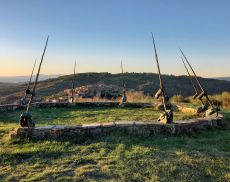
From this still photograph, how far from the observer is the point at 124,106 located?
1844 centimetres

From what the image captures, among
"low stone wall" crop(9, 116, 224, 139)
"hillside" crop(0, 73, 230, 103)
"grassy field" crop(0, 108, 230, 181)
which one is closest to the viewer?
"grassy field" crop(0, 108, 230, 181)

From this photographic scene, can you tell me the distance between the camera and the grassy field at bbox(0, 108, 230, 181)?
24.1ft

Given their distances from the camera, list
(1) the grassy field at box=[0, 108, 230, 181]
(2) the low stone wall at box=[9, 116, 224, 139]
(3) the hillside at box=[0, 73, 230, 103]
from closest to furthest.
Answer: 1. (1) the grassy field at box=[0, 108, 230, 181]
2. (2) the low stone wall at box=[9, 116, 224, 139]
3. (3) the hillside at box=[0, 73, 230, 103]

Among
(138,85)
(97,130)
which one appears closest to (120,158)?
(97,130)

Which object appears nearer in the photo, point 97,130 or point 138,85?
point 97,130

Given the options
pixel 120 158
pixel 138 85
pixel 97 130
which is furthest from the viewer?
pixel 138 85

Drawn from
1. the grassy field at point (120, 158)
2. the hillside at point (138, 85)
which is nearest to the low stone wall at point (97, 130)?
the grassy field at point (120, 158)

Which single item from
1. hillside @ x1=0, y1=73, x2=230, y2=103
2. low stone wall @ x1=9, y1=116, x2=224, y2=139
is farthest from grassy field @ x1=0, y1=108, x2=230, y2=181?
hillside @ x1=0, y1=73, x2=230, y2=103

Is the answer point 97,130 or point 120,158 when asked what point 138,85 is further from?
point 120,158

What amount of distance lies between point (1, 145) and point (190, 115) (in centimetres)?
810

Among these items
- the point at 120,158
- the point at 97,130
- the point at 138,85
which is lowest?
the point at 120,158

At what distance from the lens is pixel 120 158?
823cm

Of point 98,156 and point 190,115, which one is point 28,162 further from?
point 190,115

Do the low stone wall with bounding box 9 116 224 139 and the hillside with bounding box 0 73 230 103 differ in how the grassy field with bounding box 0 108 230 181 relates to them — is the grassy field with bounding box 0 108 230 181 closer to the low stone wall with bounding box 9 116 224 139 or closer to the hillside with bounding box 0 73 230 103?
the low stone wall with bounding box 9 116 224 139
